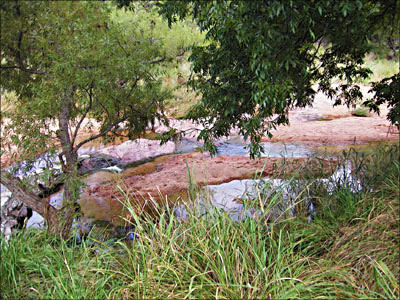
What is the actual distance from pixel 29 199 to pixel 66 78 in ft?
4.73

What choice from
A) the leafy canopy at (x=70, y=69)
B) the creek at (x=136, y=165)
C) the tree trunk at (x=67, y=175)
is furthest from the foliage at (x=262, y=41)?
the creek at (x=136, y=165)

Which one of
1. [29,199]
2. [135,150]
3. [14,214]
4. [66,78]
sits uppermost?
[66,78]

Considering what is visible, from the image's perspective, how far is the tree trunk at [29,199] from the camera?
401cm

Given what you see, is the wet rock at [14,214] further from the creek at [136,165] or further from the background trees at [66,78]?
the background trees at [66,78]

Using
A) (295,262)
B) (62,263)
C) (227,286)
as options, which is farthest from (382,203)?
(62,263)

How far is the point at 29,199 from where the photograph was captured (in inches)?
164

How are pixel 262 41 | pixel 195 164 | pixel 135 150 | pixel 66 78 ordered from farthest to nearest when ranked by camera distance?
pixel 135 150, pixel 195 164, pixel 66 78, pixel 262 41

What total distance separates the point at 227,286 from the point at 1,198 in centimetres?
599

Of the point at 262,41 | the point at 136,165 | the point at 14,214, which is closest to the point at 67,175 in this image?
the point at 14,214

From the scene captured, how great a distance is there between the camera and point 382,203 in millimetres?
2941

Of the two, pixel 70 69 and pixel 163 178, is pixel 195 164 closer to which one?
pixel 163 178

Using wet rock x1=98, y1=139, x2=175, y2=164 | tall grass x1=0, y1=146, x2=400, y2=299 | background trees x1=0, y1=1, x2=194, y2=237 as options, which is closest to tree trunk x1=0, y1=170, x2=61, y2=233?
background trees x1=0, y1=1, x2=194, y2=237

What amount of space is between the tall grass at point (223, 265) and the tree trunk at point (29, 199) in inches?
46.9

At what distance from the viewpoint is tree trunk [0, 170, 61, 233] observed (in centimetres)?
401
